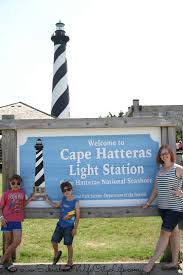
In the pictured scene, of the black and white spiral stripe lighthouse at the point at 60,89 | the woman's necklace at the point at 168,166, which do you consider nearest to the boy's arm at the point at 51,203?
the woman's necklace at the point at 168,166

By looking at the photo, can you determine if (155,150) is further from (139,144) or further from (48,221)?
(48,221)

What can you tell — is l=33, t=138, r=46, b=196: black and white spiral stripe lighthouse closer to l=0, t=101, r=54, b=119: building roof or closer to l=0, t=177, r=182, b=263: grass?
l=0, t=177, r=182, b=263: grass

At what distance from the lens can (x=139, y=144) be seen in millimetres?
5215

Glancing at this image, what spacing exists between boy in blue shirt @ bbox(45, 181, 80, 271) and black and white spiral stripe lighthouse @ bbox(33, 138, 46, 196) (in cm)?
37

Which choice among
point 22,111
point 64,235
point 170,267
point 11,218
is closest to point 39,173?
point 11,218

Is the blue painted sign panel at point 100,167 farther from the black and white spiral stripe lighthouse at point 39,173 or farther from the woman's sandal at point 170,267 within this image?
the woman's sandal at point 170,267

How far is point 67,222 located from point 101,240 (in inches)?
67.5

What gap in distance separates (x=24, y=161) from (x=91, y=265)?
59.0 inches

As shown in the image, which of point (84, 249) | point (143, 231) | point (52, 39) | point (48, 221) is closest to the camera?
point (84, 249)

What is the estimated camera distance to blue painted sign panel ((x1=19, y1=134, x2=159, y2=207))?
516 cm

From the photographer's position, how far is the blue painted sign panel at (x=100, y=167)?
203 inches

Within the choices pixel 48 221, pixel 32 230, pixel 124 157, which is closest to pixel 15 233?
pixel 124 157

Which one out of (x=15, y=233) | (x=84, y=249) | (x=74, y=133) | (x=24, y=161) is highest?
(x=74, y=133)

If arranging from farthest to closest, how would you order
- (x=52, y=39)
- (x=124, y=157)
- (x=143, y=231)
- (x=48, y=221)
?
(x=52, y=39), (x=48, y=221), (x=143, y=231), (x=124, y=157)
